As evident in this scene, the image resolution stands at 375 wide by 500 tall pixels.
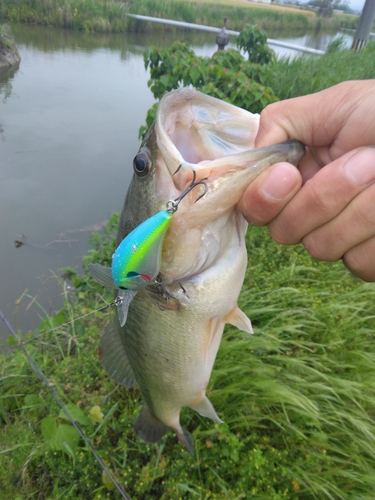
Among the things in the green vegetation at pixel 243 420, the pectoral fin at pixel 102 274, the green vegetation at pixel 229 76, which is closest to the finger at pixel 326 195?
the pectoral fin at pixel 102 274

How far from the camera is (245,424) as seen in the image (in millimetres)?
2076

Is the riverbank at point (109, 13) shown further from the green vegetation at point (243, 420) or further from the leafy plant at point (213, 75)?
the green vegetation at point (243, 420)

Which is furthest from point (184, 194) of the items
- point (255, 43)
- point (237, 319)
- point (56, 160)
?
point (56, 160)

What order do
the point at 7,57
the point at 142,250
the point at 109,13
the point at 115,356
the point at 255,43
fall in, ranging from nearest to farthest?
the point at 142,250, the point at 115,356, the point at 255,43, the point at 7,57, the point at 109,13

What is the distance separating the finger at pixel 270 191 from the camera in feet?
3.20

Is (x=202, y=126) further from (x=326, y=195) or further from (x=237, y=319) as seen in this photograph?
(x=237, y=319)

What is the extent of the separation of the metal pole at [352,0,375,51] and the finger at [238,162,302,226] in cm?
917

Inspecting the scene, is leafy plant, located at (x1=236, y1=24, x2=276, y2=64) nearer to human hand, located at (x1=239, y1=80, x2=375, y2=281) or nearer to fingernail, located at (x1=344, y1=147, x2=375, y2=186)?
human hand, located at (x1=239, y1=80, x2=375, y2=281)

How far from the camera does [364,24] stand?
841 cm

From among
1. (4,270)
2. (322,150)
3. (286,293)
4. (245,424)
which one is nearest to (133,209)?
(322,150)

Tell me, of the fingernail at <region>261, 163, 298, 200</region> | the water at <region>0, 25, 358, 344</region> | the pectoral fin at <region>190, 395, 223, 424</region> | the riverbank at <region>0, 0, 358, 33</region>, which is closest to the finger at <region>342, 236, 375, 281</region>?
the fingernail at <region>261, 163, 298, 200</region>

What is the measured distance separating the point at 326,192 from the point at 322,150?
0.29 metres

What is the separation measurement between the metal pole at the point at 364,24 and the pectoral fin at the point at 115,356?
9.33 meters

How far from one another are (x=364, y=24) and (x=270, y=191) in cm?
982
